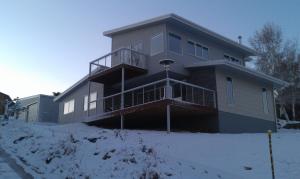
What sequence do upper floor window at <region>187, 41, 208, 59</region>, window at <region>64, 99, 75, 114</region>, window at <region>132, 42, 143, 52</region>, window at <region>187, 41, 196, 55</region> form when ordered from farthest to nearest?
window at <region>64, 99, 75, 114</region> < window at <region>132, 42, 143, 52</region> < upper floor window at <region>187, 41, 208, 59</region> < window at <region>187, 41, 196, 55</region>

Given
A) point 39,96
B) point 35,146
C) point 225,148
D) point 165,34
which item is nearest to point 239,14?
point 165,34


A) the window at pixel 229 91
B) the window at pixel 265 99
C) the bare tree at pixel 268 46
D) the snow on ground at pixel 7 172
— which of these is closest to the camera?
the snow on ground at pixel 7 172

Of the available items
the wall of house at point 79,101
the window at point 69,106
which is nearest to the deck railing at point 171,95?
the wall of house at point 79,101

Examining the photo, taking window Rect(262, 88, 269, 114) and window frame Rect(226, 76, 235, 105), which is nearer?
window frame Rect(226, 76, 235, 105)

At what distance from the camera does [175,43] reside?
22578 mm

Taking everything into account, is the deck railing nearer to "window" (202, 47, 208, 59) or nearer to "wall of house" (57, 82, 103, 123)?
"wall of house" (57, 82, 103, 123)

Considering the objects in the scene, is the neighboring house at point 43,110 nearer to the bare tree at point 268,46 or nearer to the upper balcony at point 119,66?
the upper balcony at point 119,66

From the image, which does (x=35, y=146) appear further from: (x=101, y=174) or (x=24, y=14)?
(x=24, y=14)

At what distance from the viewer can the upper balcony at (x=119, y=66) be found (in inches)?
873

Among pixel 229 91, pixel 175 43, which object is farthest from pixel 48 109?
pixel 229 91

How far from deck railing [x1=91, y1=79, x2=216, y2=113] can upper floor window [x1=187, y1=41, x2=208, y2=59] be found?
281 cm

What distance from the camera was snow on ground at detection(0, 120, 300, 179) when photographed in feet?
36.5

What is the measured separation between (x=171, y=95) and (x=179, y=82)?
927 millimetres

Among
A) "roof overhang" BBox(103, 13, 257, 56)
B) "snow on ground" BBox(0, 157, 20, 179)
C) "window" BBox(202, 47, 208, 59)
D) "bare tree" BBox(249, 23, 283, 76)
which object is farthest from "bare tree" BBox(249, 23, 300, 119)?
"snow on ground" BBox(0, 157, 20, 179)
